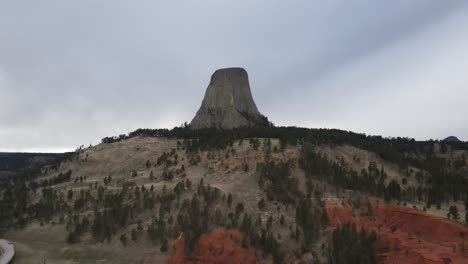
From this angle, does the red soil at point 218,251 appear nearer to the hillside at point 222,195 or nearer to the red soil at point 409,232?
the hillside at point 222,195

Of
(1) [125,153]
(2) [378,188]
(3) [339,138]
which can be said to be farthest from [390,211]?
(1) [125,153]

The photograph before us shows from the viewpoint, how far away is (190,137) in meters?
38.6

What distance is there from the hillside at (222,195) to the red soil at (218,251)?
0.06 metres

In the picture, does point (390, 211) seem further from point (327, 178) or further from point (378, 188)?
point (327, 178)

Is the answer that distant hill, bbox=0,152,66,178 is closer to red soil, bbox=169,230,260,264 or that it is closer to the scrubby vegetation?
red soil, bbox=169,230,260,264

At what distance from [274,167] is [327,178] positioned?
3288 mm

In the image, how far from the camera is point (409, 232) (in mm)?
21641

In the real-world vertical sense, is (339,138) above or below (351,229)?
above

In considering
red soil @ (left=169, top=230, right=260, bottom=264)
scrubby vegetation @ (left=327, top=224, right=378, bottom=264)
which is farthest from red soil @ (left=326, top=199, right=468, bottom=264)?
red soil @ (left=169, top=230, right=260, bottom=264)

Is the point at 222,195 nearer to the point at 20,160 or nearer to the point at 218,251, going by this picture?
the point at 218,251

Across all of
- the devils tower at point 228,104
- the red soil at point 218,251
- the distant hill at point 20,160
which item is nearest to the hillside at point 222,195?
the red soil at point 218,251

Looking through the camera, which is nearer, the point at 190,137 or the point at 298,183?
the point at 298,183

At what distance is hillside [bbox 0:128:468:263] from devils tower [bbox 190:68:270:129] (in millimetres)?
8154

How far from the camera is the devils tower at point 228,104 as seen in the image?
46594 millimetres
